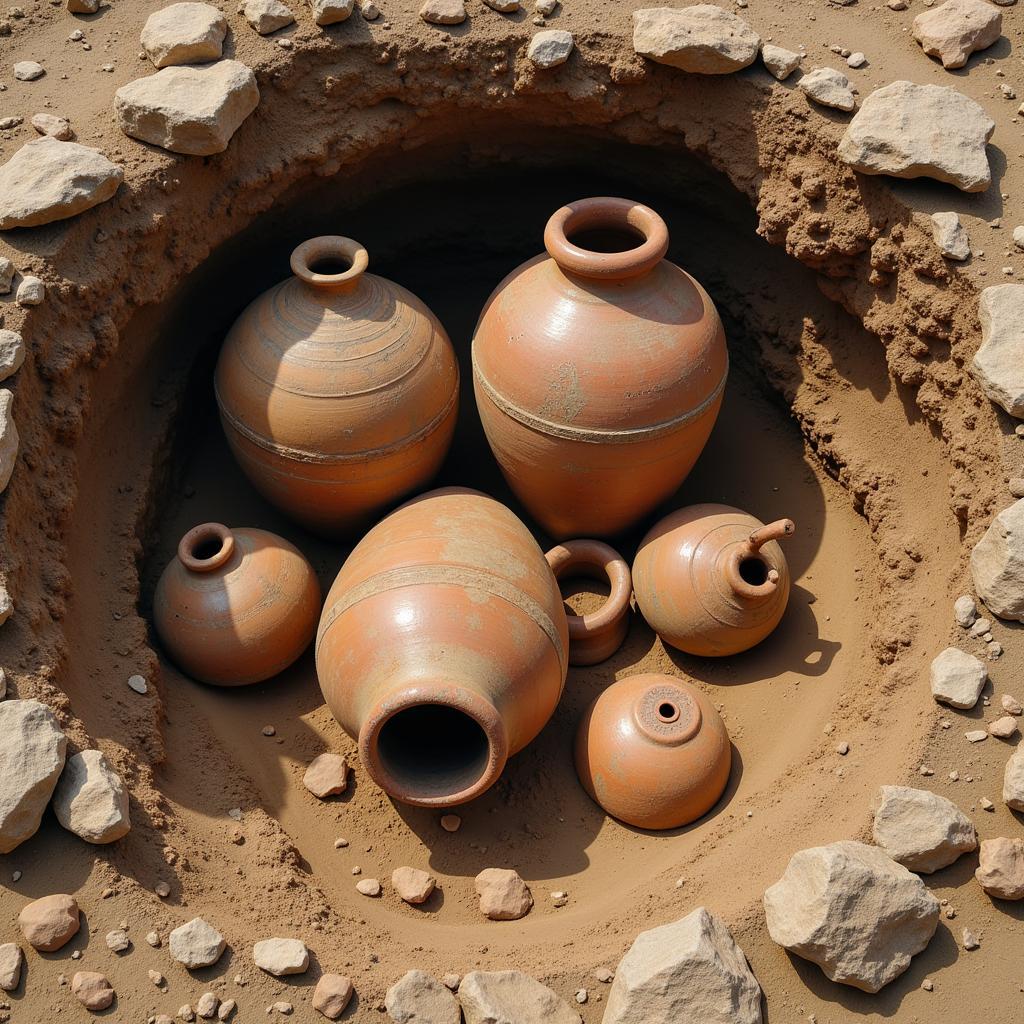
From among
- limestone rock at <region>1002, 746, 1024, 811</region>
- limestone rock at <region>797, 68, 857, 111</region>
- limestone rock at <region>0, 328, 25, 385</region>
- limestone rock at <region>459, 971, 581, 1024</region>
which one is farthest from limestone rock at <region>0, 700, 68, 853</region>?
limestone rock at <region>797, 68, 857, 111</region>

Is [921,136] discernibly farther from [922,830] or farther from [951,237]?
[922,830]

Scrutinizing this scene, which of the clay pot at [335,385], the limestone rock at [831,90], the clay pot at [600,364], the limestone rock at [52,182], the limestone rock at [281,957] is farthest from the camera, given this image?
the limestone rock at [831,90]

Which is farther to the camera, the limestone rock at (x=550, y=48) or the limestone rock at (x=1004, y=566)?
the limestone rock at (x=550, y=48)

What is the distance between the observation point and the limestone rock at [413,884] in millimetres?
→ 4184

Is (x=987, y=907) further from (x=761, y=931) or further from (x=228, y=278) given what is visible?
(x=228, y=278)

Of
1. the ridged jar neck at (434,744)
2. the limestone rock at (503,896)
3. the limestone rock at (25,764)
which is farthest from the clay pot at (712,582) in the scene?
the limestone rock at (25,764)

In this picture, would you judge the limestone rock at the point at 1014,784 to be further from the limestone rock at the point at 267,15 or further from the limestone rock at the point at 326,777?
the limestone rock at the point at 267,15

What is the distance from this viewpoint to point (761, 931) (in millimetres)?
3561

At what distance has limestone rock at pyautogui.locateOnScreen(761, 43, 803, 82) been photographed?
5052mm

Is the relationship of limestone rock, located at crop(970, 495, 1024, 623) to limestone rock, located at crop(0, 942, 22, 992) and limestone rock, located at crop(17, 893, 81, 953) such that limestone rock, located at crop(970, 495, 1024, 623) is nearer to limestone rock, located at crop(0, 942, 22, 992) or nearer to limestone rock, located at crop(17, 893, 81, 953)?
limestone rock, located at crop(17, 893, 81, 953)

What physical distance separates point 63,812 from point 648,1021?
198 centimetres

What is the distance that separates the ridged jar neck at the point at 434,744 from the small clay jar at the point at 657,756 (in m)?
0.49

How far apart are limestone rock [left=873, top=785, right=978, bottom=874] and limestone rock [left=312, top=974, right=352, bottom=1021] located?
1796mm

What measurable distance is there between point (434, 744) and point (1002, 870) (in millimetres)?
2158
